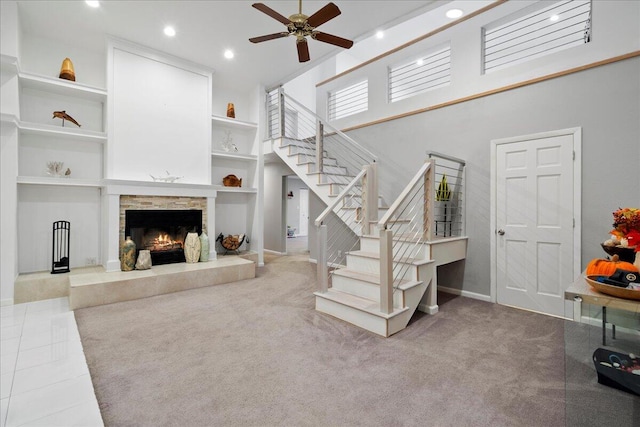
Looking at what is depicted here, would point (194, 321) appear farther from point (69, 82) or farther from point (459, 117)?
point (459, 117)

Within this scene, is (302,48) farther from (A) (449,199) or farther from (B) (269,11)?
(A) (449,199)

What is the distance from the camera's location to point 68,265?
4289 millimetres

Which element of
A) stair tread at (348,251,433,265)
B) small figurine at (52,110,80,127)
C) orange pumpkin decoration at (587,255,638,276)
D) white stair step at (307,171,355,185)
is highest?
small figurine at (52,110,80,127)

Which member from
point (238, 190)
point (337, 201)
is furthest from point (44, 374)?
point (238, 190)

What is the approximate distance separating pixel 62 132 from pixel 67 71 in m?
0.91

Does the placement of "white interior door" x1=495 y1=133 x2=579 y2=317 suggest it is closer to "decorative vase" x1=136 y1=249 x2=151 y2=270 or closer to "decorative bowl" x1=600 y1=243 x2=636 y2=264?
"decorative bowl" x1=600 y1=243 x2=636 y2=264

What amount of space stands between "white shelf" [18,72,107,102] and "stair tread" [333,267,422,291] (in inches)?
171

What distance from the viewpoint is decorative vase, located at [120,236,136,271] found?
4.36 metres

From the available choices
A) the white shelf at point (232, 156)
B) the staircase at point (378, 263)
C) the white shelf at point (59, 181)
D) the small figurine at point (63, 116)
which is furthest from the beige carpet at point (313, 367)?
the white shelf at point (232, 156)

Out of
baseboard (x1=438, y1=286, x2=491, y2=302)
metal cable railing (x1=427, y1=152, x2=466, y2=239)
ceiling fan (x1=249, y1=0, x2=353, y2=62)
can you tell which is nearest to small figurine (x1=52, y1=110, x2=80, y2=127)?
ceiling fan (x1=249, y1=0, x2=353, y2=62)

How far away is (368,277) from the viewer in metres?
3.37

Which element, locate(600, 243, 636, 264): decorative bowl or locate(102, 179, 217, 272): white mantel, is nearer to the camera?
locate(600, 243, 636, 264): decorative bowl

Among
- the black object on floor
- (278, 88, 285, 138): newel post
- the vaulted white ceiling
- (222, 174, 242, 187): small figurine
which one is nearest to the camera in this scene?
the black object on floor

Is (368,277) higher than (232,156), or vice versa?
(232,156)
